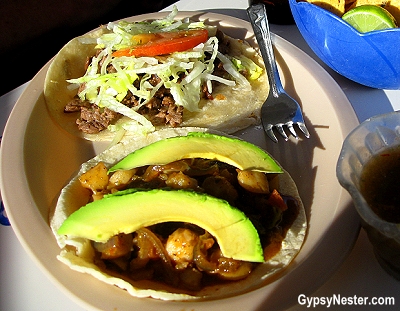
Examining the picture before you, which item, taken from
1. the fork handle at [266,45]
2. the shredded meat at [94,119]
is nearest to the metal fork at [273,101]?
the fork handle at [266,45]

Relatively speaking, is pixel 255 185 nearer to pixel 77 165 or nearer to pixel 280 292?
pixel 280 292

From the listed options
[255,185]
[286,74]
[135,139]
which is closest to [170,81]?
[135,139]

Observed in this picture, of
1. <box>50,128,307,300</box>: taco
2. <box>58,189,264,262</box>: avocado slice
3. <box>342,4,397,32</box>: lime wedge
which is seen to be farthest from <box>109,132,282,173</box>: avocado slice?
<box>342,4,397,32</box>: lime wedge

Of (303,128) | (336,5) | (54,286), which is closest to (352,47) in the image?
(336,5)

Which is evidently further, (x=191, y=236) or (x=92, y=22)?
(x=92, y=22)

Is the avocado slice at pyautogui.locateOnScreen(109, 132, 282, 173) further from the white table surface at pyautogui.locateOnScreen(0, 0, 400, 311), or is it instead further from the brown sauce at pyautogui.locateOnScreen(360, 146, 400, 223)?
the white table surface at pyautogui.locateOnScreen(0, 0, 400, 311)

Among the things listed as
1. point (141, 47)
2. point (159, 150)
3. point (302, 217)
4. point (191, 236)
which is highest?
point (141, 47)

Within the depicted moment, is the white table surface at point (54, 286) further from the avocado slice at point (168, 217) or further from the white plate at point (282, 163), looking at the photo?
the avocado slice at point (168, 217)

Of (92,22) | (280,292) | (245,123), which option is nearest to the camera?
(280,292)
